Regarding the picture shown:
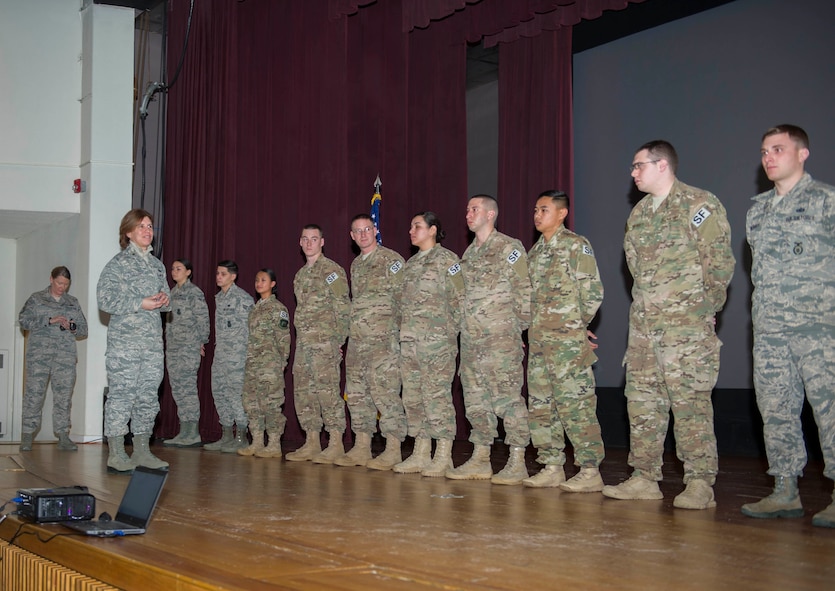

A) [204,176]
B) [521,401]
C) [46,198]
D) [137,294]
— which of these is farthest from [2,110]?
[521,401]

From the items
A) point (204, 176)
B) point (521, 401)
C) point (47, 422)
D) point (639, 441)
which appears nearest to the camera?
point (639, 441)

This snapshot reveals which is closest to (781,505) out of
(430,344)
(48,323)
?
(430,344)

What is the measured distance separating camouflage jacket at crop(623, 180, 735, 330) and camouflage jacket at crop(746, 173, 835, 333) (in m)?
0.17

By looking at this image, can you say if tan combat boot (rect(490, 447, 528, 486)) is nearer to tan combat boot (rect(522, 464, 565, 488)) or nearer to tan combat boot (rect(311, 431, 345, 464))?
tan combat boot (rect(522, 464, 565, 488))

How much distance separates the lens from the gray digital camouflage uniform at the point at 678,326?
3.50 meters

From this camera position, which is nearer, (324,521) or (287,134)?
(324,521)

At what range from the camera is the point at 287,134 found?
748 centimetres

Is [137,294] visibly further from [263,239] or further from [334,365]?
[263,239]

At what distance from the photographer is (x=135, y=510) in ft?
9.27

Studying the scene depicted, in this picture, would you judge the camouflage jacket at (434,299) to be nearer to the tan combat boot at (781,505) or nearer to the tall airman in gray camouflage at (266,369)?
the tall airman in gray camouflage at (266,369)

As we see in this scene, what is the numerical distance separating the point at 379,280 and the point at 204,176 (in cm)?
341

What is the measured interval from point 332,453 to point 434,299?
4.51 ft

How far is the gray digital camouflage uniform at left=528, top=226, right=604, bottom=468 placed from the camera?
4070mm

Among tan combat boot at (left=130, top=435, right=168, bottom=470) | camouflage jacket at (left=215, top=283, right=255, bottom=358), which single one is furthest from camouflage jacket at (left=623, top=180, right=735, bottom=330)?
camouflage jacket at (left=215, top=283, right=255, bottom=358)
